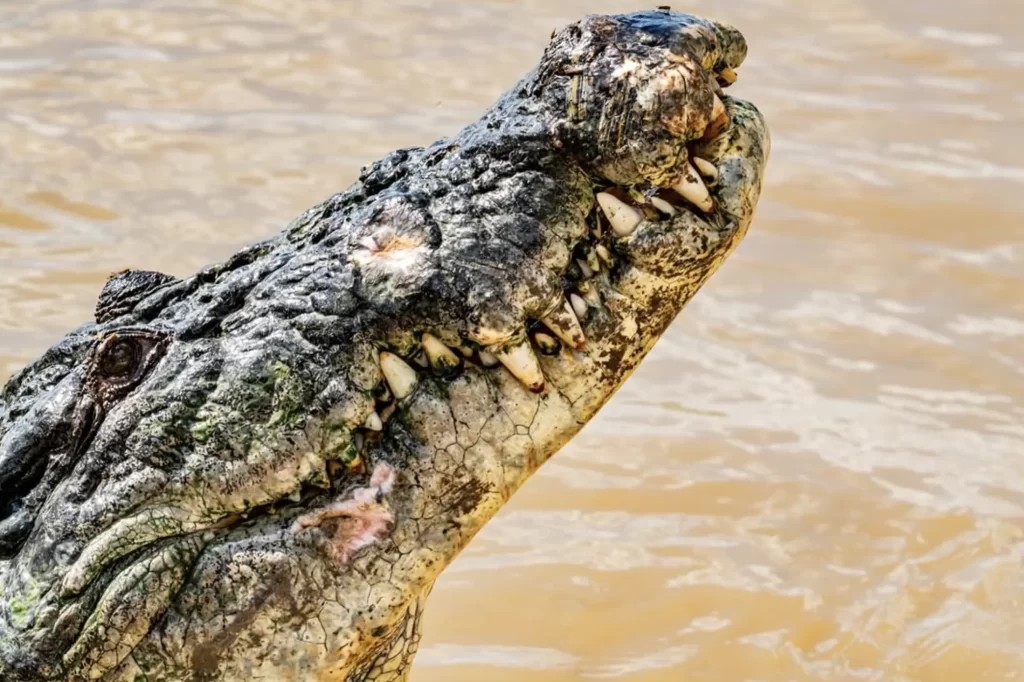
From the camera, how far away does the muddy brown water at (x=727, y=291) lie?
4539 mm

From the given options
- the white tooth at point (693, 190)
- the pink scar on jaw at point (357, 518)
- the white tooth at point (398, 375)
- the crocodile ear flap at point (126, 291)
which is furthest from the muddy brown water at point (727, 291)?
the white tooth at point (693, 190)

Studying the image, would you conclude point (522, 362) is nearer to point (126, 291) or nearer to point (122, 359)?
point (122, 359)

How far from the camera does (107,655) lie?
243 cm

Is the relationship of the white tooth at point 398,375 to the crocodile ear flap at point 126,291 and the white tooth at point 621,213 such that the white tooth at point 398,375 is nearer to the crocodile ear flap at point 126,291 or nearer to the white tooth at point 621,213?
the white tooth at point 621,213

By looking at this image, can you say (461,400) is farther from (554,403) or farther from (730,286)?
(730,286)

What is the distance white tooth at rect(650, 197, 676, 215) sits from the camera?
Answer: 2328 millimetres

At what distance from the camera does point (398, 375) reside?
232cm

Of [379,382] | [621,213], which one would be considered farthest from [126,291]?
[621,213]

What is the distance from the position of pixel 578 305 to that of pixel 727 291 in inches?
183

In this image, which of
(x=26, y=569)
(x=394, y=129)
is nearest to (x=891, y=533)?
(x=26, y=569)

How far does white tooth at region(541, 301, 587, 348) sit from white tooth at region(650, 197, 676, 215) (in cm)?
22

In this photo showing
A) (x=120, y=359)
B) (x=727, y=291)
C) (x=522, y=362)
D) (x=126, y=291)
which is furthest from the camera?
(x=727, y=291)

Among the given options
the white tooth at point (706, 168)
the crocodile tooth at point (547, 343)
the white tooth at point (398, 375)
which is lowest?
the white tooth at point (398, 375)

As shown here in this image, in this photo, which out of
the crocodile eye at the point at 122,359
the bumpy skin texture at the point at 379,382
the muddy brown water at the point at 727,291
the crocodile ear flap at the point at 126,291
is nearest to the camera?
the bumpy skin texture at the point at 379,382
